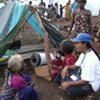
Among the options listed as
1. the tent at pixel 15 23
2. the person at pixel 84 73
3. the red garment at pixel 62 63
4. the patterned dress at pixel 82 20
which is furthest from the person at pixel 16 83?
the patterned dress at pixel 82 20

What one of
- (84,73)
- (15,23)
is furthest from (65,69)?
(15,23)

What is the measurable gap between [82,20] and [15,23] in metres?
1.66

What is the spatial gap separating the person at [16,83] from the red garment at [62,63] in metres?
0.90

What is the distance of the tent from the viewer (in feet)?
23.3

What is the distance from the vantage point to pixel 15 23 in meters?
7.60

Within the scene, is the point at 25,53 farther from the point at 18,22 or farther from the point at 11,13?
the point at 11,13

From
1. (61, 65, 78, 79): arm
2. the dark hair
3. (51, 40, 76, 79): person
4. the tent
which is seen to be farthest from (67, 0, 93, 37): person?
(61, 65, 78, 79): arm

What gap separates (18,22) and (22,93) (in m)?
2.66

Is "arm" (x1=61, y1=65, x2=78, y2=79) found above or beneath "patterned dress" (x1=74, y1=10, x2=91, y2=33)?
beneath

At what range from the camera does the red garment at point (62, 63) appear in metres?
5.46

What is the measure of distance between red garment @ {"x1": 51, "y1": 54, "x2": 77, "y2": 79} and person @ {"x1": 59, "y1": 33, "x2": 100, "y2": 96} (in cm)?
45

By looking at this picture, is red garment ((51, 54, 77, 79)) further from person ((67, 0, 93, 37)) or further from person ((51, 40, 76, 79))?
person ((67, 0, 93, 37))

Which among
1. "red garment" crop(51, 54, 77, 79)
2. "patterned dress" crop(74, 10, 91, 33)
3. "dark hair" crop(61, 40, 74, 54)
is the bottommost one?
"red garment" crop(51, 54, 77, 79)

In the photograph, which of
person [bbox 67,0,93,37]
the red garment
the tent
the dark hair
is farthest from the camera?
the tent
